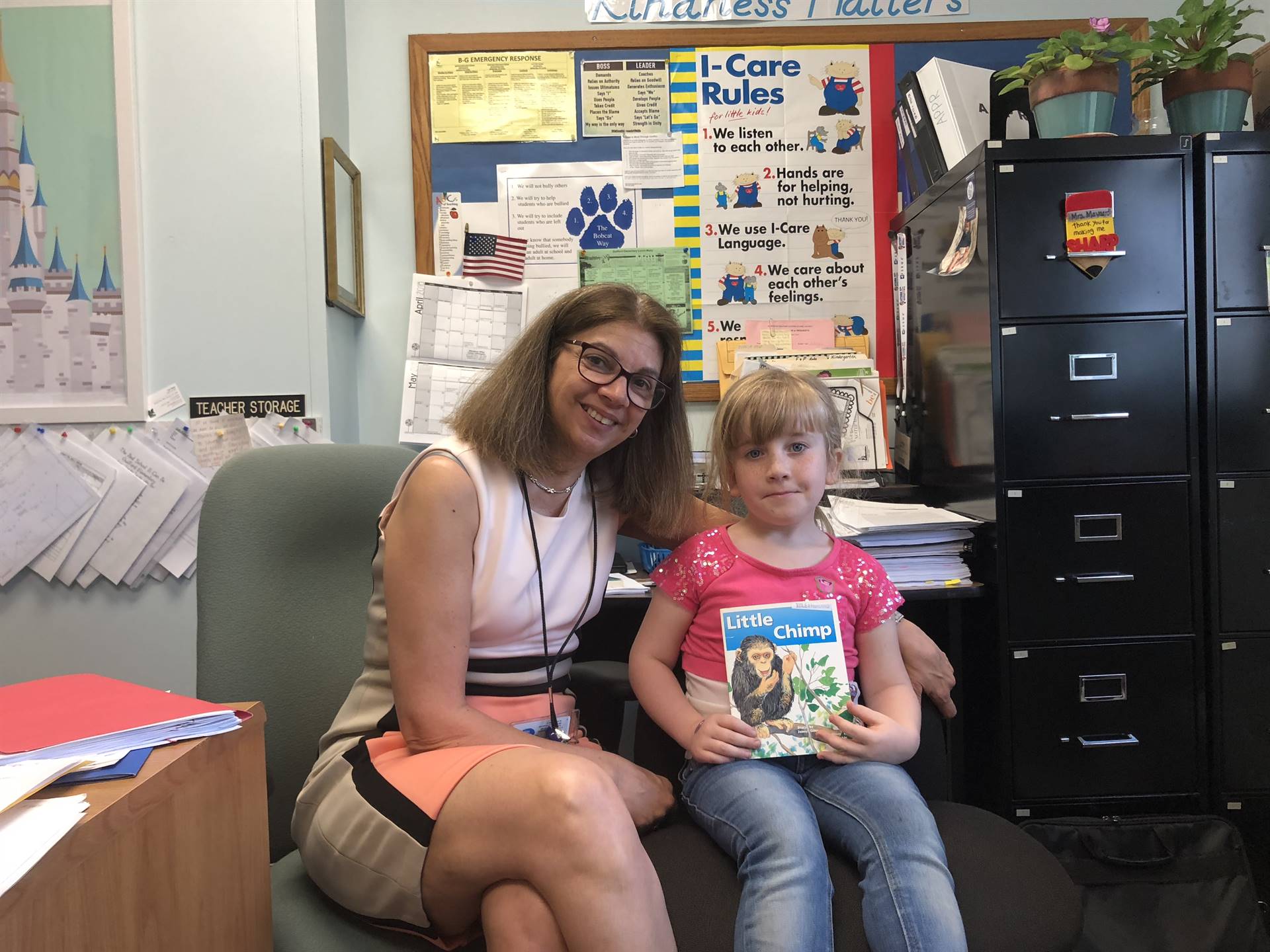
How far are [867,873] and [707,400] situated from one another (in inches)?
55.9

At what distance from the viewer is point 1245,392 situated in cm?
166

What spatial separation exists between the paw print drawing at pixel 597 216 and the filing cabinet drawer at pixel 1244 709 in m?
1.66

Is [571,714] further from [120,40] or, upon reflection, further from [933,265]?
[120,40]

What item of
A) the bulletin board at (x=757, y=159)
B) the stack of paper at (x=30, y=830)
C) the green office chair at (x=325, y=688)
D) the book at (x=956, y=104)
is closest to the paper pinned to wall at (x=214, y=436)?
the bulletin board at (x=757, y=159)

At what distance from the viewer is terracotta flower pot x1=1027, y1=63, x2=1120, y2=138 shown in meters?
1.69

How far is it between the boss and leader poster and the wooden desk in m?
1.61

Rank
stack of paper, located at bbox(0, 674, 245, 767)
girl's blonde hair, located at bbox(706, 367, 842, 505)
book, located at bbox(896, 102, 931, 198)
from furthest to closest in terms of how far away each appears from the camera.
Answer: book, located at bbox(896, 102, 931, 198) → girl's blonde hair, located at bbox(706, 367, 842, 505) → stack of paper, located at bbox(0, 674, 245, 767)

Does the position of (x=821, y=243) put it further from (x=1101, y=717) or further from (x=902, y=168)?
(x=1101, y=717)

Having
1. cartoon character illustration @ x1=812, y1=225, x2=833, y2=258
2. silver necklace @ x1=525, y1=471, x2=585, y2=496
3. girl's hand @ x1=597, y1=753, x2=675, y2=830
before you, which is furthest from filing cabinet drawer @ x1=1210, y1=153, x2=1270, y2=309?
girl's hand @ x1=597, y1=753, x2=675, y2=830

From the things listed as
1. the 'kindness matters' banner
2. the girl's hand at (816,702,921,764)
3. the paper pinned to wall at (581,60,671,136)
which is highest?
the 'kindness matters' banner

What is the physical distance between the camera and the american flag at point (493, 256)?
2158 mm

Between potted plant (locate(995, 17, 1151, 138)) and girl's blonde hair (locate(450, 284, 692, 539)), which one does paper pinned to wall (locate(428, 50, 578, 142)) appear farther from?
girl's blonde hair (locate(450, 284, 692, 539))

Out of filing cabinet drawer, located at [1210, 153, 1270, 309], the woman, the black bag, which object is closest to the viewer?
the woman

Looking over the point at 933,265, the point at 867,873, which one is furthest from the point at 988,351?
the point at 867,873
